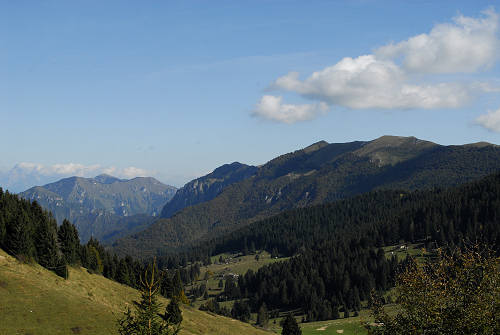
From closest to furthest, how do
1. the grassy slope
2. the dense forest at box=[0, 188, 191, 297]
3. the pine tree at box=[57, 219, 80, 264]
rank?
the grassy slope, the dense forest at box=[0, 188, 191, 297], the pine tree at box=[57, 219, 80, 264]

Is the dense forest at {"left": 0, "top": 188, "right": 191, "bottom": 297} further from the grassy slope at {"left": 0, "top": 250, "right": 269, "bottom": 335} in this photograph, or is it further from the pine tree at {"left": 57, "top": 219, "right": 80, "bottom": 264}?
the grassy slope at {"left": 0, "top": 250, "right": 269, "bottom": 335}

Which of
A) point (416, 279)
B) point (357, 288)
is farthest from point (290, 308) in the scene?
point (416, 279)

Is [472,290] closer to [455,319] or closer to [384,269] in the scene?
[455,319]

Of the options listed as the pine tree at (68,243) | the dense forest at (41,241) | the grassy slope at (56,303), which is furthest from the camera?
the pine tree at (68,243)

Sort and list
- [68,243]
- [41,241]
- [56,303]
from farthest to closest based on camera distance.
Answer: [68,243], [41,241], [56,303]

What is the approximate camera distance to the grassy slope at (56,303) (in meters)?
51.0

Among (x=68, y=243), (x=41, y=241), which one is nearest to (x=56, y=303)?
(x=41, y=241)

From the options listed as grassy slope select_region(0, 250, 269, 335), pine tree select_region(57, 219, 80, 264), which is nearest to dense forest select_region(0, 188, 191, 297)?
pine tree select_region(57, 219, 80, 264)

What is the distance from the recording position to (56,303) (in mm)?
58156

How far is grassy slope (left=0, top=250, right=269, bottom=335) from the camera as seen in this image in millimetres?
51031

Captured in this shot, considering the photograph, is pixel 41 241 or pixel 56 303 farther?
pixel 41 241

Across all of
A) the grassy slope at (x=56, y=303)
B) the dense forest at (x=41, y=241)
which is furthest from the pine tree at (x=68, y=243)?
the grassy slope at (x=56, y=303)

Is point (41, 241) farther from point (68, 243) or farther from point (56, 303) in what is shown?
point (56, 303)

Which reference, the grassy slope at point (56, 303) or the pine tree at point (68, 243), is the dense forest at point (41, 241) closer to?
the pine tree at point (68, 243)
